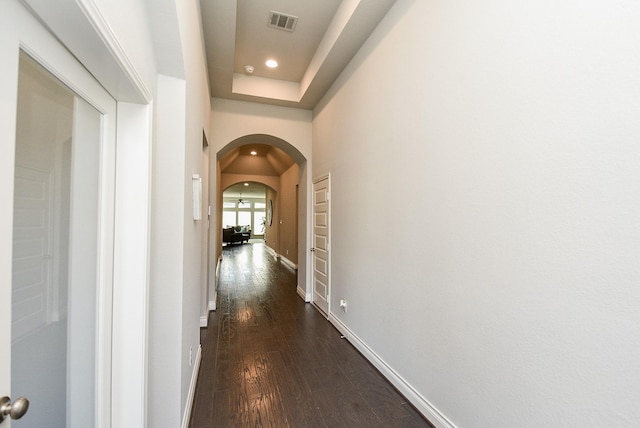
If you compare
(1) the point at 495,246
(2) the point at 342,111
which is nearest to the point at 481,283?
(1) the point at 495,246

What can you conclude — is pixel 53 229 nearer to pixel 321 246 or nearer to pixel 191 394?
pixel 191 394

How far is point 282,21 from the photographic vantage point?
296 centimetres

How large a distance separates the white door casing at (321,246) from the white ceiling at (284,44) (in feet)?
4.80

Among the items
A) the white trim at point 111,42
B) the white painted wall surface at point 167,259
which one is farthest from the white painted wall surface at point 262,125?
the white trim at point 111,42

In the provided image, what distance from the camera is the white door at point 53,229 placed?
72 centimetres

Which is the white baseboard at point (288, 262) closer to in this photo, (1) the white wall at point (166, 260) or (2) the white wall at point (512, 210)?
(2) the white wall at point (512, 210)

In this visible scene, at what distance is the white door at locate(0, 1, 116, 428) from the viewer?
72 centimetres

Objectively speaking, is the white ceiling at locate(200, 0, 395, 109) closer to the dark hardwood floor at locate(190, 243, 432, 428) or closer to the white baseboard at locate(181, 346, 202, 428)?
the white baseboard at locate(181, 346, 202, 428)

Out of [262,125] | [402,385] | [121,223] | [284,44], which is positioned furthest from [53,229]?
[262,125]

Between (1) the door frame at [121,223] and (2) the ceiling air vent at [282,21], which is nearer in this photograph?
(1) the door frame at [121,223]

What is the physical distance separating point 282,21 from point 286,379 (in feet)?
12.0

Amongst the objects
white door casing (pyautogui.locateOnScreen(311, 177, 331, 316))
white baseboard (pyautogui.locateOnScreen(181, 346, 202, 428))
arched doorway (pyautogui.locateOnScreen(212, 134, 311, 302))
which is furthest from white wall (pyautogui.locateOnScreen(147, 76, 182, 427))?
arched doorway (pyautogui.locateOnScreen(212, 134, 311, 302))

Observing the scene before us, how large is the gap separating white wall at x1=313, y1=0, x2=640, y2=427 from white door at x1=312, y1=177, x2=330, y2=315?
1.46 meters

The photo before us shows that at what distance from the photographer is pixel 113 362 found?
1.42 metres
